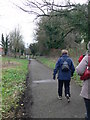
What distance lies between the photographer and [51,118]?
443 centimetres

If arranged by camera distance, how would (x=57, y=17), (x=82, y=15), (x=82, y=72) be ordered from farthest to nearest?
(x=57, y=17)
(x=82, y=15)
(x=82, y=72)

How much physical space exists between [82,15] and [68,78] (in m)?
8.76

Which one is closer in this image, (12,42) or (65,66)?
(65,66)

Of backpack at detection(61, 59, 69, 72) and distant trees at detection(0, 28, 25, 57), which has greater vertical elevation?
distant trees at detection(0, 28, 25, 57)

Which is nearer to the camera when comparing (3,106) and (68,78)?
(3,106)

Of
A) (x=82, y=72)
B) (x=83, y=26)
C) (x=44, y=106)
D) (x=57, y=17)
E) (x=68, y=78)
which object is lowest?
(x=44, y=106)

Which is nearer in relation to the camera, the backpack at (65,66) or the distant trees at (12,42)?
the backpack at (65,66)

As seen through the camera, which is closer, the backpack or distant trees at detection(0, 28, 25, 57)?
the backpack

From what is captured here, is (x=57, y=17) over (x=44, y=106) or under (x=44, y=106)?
over

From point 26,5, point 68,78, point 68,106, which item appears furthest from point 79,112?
point 26,5

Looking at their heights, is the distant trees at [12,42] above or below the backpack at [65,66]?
above

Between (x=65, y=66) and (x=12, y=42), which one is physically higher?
(x=12, y=42)

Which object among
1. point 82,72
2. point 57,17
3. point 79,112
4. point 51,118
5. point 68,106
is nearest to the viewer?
point 82,72

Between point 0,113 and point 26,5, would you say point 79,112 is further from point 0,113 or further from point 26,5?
point 26,5
